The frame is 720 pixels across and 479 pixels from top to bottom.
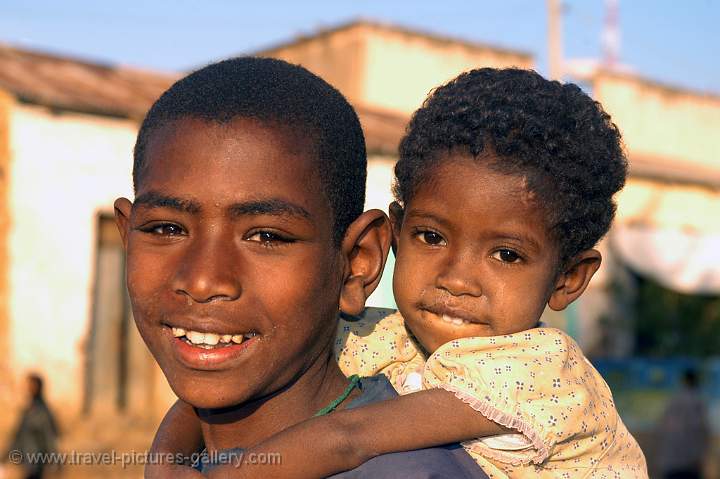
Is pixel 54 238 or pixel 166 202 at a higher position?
pixel 166 202

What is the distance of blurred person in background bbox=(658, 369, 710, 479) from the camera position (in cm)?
912

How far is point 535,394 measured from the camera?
6.65 ft

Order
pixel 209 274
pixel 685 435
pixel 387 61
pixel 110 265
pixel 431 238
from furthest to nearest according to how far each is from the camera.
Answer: pixel 387 61
pixel 110 265
pixel 685 435
pixel 431 238
pixel 209 274

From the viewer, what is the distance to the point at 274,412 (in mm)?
2096

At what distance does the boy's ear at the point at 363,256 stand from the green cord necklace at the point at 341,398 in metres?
0.16

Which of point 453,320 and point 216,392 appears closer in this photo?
point 216,392

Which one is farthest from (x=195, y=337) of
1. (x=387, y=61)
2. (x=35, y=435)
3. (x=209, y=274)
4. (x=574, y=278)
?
(x=387, y=61)

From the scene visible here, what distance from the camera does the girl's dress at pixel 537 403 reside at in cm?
201

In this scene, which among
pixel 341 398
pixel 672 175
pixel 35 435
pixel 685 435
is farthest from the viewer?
pixel 672 175

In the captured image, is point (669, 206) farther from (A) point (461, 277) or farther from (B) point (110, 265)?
(A) point (461, 277)

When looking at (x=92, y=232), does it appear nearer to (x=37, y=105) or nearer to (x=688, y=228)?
(x=37, y=105)

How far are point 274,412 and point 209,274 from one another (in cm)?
38

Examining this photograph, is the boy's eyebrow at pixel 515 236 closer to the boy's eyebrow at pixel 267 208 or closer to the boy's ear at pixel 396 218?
the boy's ear at pixel 396 218

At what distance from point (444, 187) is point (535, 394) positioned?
0.55 meters
